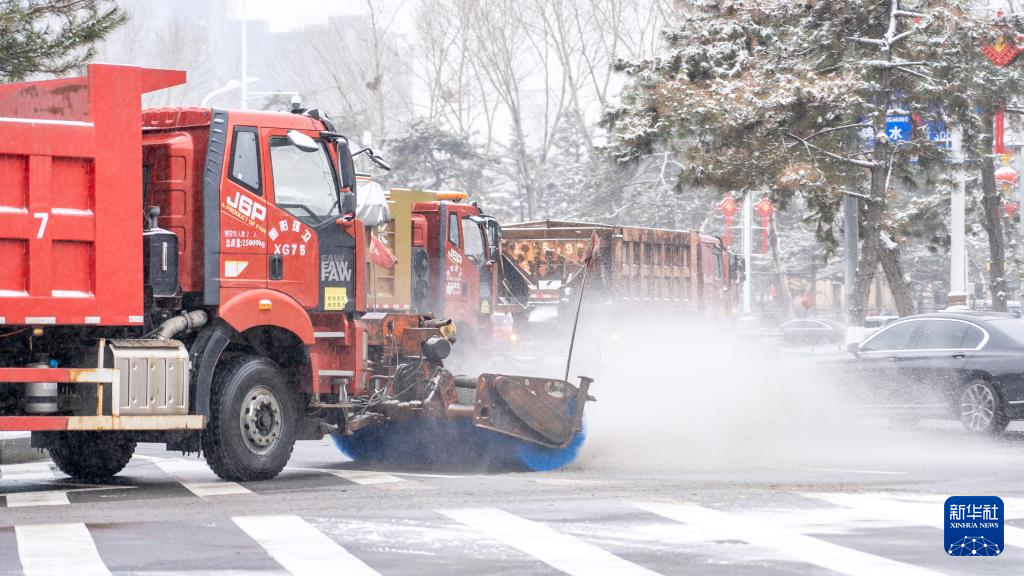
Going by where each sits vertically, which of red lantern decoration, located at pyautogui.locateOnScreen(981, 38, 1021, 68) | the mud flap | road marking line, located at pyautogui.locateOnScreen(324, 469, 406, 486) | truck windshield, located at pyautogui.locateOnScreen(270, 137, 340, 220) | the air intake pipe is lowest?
road marking line, located at pyautogui.locateOnScreen(324, 469, 406, 486)

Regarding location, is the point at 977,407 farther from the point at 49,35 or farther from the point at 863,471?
the point at 49,35

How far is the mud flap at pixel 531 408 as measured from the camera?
43.7 ft

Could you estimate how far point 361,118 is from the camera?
211 feet

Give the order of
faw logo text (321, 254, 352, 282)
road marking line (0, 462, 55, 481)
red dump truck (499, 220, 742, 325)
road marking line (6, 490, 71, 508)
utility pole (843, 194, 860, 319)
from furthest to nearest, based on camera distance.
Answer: red dump truck (499, 220, 742, 325)
utility pole (843, 194, 860, 319)
road marking line (0, 462, 55, 481)
faw logo text (321, 254, 352, 282)
road marking line (6, 490, 71, 508)

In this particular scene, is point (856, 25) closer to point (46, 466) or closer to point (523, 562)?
point (46, 466)

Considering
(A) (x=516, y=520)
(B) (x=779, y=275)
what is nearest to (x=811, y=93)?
(A) (x=516, y=520)

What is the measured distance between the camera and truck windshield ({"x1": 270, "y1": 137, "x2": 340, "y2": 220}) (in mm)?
12406

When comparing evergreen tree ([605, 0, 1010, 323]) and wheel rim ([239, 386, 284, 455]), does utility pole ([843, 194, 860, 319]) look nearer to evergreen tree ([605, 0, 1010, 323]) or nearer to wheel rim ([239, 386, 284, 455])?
evergreen tree ([605, 0, 1010, 323])

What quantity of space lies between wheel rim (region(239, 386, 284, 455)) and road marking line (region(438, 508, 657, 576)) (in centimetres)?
254

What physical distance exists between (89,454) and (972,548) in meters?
7.73

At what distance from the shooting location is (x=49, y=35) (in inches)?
703

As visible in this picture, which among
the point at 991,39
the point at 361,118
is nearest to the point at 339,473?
the point at 991,39

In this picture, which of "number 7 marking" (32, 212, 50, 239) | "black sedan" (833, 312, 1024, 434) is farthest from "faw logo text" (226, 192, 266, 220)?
"black sedan" (833, 312, 1024, 434)

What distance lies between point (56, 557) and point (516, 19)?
48125 millimetres
